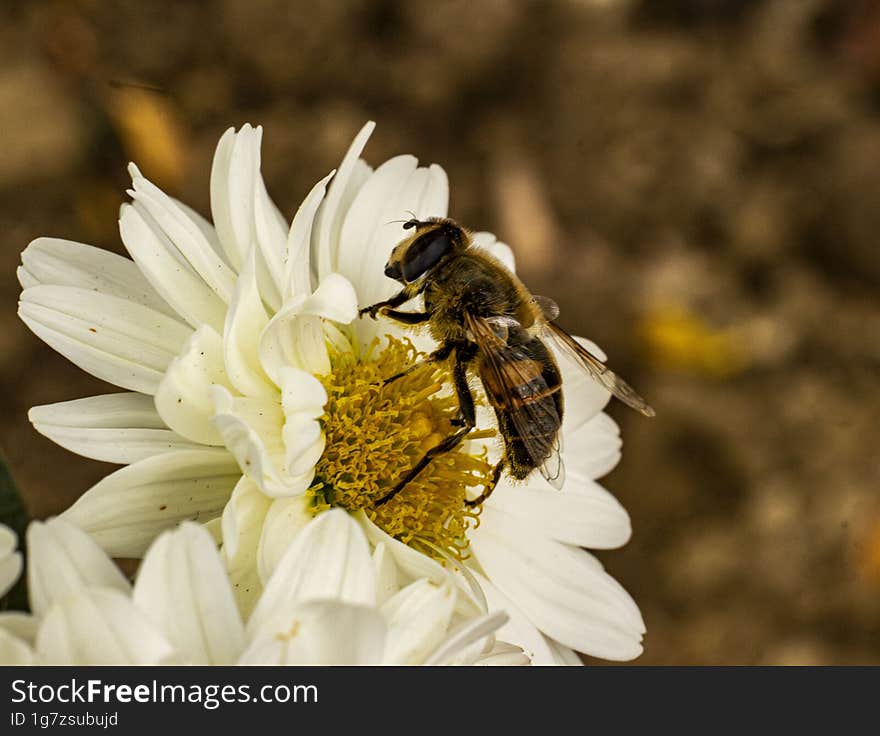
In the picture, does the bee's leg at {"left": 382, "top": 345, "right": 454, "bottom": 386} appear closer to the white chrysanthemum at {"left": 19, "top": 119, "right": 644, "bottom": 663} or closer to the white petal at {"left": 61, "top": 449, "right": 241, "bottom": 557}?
the white chrysanthemum at {"left": 19, "top": 119, "right": 644, "bottom": 663}

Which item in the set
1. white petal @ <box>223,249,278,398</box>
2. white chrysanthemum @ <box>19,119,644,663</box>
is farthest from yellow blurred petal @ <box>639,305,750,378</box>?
white petal @ <box>223,249,278,398</box>

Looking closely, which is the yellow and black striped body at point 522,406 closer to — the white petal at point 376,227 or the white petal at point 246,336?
the white petal at point 376,227

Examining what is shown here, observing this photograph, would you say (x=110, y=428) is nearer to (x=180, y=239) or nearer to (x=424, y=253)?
(x=180, y=239)

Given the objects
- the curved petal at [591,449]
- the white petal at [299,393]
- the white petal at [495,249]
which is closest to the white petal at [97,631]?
the white petal at [299,393]

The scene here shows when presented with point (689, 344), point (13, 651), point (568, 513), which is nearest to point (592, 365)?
point (568, 513)

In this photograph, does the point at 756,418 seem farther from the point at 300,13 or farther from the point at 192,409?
the point at 192,409

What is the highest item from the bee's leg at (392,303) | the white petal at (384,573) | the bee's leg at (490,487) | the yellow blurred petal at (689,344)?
the yellow blurred petal at (689,344)
